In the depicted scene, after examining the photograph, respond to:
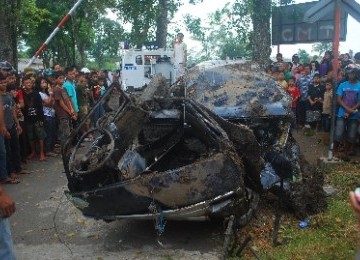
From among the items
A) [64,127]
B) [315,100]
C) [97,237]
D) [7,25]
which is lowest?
[97,237]

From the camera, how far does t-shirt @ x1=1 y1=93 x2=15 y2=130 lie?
6.95 meters

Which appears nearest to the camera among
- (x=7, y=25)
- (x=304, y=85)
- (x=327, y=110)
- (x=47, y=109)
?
(x=47, y=109)

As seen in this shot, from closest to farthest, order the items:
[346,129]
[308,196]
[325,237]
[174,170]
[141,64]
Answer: [174,170], [325,237], [308,196], [346,129], [141,64]

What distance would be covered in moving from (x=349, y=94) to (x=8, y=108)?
607 centimetres

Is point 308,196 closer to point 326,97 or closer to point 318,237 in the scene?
point 318,237

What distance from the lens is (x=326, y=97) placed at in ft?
29.9

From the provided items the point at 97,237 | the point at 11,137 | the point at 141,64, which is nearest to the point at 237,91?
the point at 97,237

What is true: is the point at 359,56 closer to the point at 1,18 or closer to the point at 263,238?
the point at 263,238

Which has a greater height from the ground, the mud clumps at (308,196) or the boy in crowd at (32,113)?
the boy in crowd at (32,113)

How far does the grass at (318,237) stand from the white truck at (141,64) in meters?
13.3

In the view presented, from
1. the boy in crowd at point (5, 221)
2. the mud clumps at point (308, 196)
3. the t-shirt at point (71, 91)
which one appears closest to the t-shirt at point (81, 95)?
the t-shirt at point (71, 91)

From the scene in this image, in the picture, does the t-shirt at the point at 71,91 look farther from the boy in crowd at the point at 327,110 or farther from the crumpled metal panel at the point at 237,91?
the boy in crowd at the point at 327,110

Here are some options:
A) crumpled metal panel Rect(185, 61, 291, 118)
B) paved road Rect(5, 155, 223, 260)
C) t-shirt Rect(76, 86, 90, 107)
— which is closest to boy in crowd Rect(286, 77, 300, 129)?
crumpled metal panel Rect(185, 61, 291, 118)

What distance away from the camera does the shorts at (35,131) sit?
8.39 meters
